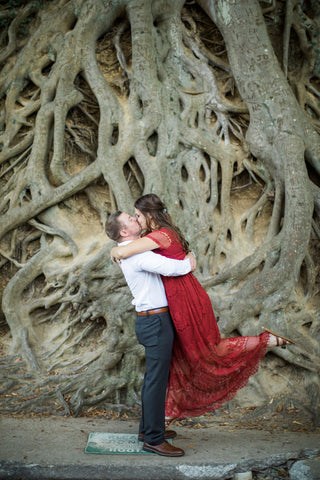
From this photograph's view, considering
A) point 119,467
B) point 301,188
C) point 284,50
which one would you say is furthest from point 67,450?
point 284,50

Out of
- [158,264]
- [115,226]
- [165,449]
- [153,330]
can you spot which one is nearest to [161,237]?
[158,264]

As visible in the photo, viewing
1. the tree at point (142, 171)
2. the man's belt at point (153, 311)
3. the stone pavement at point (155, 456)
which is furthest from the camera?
the tree at point (142, 171)

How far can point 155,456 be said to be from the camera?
3.11 m

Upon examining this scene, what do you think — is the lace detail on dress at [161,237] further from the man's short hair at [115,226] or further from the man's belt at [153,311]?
the man's belt at [153,311]

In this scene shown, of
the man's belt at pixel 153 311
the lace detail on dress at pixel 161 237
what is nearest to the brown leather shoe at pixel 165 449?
the man's belt at pixel 153 311

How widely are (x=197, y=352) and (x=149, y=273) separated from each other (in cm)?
66

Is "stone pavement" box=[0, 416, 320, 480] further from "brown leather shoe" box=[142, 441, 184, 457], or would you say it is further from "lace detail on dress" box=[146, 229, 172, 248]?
"lace detail on dress" box=[146, 229, 172, 248]

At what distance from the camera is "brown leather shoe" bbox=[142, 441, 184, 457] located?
309 cm

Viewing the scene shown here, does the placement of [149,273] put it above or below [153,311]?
above

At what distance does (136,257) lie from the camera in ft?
9.92

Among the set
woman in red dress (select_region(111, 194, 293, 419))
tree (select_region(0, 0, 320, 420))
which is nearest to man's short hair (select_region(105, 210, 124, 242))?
woman in red dress (select_region(111, 194, 293, 419))

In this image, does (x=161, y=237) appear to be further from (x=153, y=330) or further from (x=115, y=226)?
(x=153, y=330)

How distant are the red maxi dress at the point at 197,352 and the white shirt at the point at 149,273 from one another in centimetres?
7

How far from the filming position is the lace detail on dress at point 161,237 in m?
3.05
